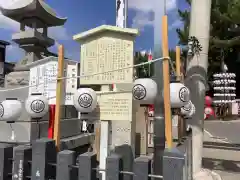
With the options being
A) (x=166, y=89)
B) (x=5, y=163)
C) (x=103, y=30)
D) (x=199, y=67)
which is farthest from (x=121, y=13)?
(x=5, y=163)

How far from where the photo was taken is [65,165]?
278 cm

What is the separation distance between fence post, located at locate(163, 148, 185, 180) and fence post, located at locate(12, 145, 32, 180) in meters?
1.56

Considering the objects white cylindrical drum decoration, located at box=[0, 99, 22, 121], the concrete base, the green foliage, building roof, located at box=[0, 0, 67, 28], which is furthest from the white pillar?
the green foliage

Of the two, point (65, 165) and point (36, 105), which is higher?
point (36, 105)

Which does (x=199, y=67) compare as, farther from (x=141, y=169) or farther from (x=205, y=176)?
(x=141, y=169)

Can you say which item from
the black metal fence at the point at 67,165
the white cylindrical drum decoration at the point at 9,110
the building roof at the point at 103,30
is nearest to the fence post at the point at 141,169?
the black metal fence at the point at 67,165

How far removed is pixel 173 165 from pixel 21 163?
1685mm

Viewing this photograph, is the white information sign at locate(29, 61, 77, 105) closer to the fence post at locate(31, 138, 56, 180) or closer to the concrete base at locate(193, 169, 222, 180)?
the fence post at locate(31, 138, 56, 180)

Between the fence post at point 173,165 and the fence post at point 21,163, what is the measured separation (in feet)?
5.13

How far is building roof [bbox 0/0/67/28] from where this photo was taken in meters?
10.4

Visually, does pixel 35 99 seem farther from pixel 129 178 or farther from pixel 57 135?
pixel 129 178

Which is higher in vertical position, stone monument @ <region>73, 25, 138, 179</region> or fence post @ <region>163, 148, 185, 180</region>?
stone monument @ <region>73, 25, 138, 179</region>

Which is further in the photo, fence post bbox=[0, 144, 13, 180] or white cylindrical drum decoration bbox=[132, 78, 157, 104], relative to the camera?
white cylindrical drum decoration bbox=[132, 78, 157, 104]

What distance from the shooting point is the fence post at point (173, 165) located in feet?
7.80
